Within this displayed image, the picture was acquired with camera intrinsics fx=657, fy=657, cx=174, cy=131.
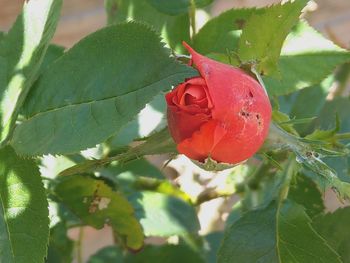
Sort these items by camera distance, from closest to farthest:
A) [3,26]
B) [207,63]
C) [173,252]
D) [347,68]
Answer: [207,63], [173,252], [347,68], [3,26]

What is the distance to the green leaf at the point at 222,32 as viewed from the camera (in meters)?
0.57

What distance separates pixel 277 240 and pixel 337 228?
0.28 feet

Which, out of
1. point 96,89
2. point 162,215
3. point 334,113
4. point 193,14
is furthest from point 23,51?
point 334,113

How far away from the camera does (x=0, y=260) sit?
43 centimetres

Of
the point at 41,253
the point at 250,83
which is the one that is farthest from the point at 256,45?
the point at 41,253

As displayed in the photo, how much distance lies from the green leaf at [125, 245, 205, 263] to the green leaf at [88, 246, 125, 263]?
3cm

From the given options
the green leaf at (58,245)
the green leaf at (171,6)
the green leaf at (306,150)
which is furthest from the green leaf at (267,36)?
the green leaf at (58,245)

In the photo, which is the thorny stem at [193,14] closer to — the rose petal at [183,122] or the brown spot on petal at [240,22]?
the brown spot on petal at [240,22]

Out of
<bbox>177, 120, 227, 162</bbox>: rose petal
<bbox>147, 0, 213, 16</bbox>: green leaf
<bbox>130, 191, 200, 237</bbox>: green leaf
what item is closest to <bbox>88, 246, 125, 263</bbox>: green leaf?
<bbox>130, 191, 200, 237</bbox>: green leaf

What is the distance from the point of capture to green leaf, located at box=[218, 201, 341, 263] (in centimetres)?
49

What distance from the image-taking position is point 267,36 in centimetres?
43

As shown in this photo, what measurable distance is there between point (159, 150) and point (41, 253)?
0.34 feet

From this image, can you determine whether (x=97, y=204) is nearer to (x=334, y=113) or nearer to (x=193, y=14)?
(x=193, y=14)

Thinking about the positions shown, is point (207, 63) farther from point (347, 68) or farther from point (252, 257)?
point (347, 68)
